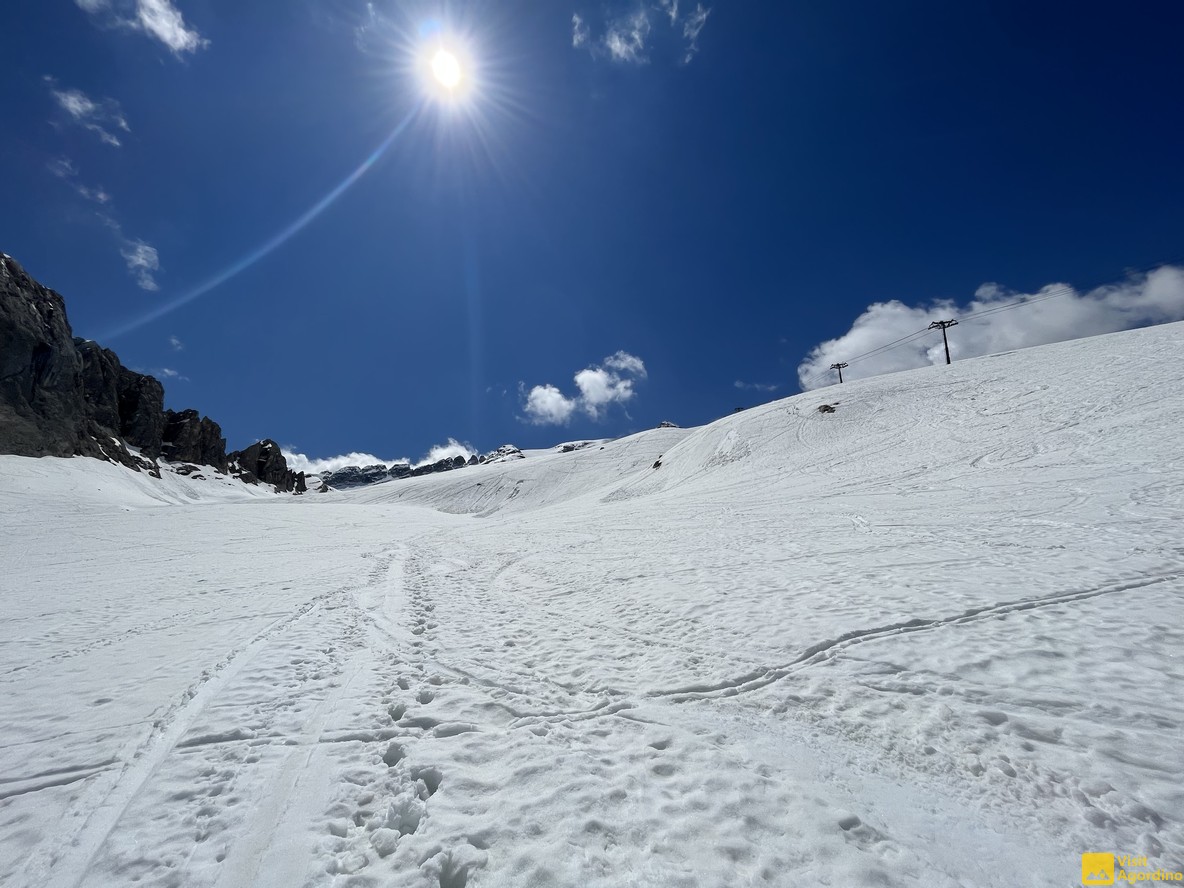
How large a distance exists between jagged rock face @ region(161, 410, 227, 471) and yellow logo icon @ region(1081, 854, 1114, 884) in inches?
5595

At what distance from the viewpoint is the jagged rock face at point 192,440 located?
10694 centimetres

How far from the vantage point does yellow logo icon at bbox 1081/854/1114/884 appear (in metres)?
3.38

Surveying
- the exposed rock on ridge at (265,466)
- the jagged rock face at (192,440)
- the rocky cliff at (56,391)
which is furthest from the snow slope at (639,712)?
the exposed rock on ridge at (265,466)

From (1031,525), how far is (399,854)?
16.2m

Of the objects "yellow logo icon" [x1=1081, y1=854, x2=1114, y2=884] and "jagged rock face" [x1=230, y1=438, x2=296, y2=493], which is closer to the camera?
"yellow logo icon" [x1=1081, y1=854, x2=1114, y2=884]

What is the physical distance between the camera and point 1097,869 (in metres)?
3.44

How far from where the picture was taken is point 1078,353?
117 ft

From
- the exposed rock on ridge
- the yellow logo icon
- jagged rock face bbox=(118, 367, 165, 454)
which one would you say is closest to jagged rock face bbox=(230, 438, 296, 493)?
the exposed rock on ridge

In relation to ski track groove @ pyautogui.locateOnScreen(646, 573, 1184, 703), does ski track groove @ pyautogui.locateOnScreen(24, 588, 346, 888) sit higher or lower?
lower

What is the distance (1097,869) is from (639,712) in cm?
394

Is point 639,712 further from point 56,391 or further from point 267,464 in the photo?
point 267,464

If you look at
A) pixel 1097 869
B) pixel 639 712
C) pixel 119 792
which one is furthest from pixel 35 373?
pixel 1097 869

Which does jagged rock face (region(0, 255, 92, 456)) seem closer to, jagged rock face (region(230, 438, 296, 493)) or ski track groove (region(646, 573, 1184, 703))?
jagged rock face (region(230, 438, 296, 493))

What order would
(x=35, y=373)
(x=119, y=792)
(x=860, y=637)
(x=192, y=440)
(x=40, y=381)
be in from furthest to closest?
(x=192, y=440) < (x=40, y=381) < (x=35, y=373) < (x=860, y=637) < (x=119, y=792)
